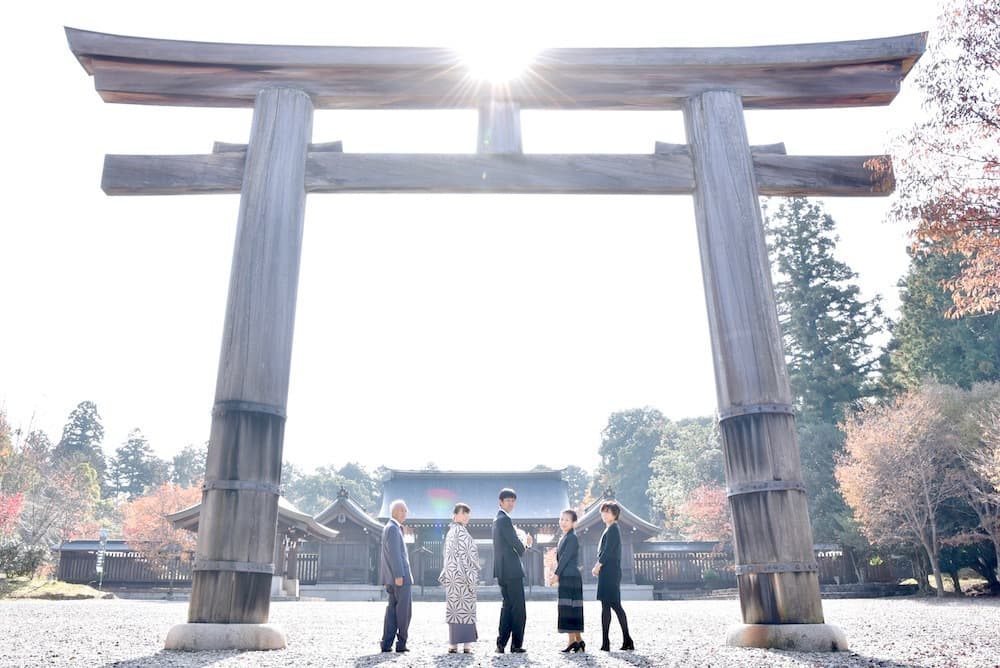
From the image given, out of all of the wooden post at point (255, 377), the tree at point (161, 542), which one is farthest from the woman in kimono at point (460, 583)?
the tree at point (161, 542)

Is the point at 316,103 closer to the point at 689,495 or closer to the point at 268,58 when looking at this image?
the point at 268,58

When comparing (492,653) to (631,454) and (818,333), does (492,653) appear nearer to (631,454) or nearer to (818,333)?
(818,333)

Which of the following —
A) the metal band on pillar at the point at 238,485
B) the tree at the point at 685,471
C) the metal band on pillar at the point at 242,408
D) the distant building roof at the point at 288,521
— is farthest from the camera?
the tree at the point at 685,471

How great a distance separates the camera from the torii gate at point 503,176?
570 cm

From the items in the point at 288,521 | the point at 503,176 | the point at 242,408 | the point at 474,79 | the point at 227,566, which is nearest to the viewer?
the point at 227,566

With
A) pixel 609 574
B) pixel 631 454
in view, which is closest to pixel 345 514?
pixel 609 574

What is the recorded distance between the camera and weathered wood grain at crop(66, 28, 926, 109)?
6852 millimetres

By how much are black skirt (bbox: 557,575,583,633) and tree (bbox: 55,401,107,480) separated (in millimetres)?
66225

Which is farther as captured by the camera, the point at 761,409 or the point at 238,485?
the point at 761,409

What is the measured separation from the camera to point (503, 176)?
6789 millimetres

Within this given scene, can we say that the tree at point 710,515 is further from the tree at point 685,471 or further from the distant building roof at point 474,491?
the distant building roof at point 474,491

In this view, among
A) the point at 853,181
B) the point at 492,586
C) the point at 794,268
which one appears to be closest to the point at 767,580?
the point at 853,181

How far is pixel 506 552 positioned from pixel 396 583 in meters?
1.10

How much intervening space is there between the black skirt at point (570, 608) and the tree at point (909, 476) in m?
19.5
